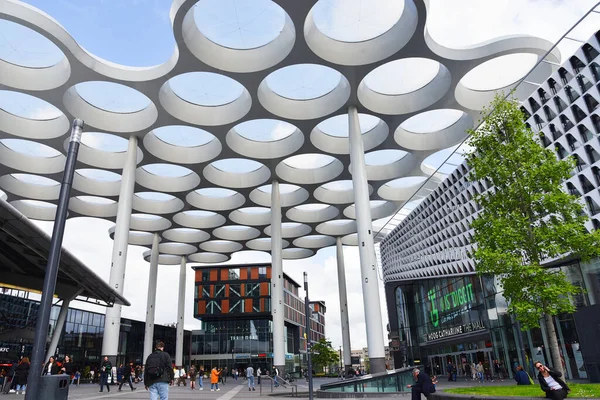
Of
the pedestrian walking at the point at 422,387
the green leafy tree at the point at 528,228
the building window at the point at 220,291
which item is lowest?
the pedestrian walking at the point at 422,387

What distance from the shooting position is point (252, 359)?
240 ft

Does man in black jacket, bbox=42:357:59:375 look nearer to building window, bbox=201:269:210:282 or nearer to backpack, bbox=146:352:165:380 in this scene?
backpack, bbox=146:352:165:380

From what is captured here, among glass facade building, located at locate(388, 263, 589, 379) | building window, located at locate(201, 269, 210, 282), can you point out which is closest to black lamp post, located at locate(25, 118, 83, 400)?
glass facade building, located at locate(388, 263, 589, 379)

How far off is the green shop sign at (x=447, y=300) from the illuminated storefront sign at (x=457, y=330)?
48.4 inches

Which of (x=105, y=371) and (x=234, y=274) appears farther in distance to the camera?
(x=234, y=274)

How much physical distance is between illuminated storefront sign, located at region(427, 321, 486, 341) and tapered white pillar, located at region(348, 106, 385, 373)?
15375 millimetres

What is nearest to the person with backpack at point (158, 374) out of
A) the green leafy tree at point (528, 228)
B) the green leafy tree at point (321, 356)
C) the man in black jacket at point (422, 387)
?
the man in black jacket at point (422, 387)

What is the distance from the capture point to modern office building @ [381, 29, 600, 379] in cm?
2241

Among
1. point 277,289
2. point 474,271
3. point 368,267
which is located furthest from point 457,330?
point 368,267

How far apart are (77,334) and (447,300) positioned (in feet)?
141

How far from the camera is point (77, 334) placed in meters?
53.6

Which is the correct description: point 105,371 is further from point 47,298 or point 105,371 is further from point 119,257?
point 47,298

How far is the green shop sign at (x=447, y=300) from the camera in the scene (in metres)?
38.8

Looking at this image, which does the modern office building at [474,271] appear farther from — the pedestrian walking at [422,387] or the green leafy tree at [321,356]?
the green leafy tree at [321,356]
